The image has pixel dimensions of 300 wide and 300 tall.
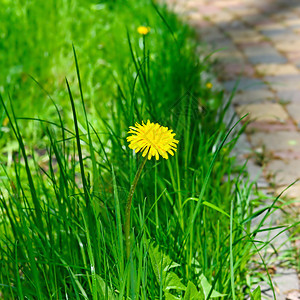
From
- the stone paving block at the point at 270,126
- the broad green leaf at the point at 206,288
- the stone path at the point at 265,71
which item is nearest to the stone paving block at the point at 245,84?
the stone path at the point at 265,71

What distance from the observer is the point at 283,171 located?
2.40 meters

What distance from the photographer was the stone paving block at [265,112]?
2893 mm

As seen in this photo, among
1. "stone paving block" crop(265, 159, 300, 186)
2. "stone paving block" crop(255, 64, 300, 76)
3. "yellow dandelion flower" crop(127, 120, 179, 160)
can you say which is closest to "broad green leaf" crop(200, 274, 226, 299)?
"yellow dandelion flower" crop(127, 120, 179, 160)

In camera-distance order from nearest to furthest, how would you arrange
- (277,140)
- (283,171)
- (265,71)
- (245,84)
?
1. (283,171)
2. (277,140)
3. (245,84)
4. (265,71)

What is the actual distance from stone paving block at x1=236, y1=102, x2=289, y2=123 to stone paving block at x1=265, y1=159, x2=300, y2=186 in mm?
430

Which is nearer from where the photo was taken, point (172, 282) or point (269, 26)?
point (172, 282)

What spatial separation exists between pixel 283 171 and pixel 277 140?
12.8 inches

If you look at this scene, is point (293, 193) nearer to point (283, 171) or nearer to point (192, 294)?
point (283, 171)

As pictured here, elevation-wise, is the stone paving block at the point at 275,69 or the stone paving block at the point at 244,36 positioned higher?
the stone paving block at the point at 244,36

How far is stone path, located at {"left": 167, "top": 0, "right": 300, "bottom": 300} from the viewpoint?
2428 mm

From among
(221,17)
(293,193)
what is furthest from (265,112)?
(221,17)

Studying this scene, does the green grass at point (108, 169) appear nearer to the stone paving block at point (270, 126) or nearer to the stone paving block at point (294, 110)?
the stone paving block at point (270, 126)

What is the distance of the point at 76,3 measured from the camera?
14.4 ft

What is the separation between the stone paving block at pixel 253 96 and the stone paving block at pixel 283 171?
0.72m
